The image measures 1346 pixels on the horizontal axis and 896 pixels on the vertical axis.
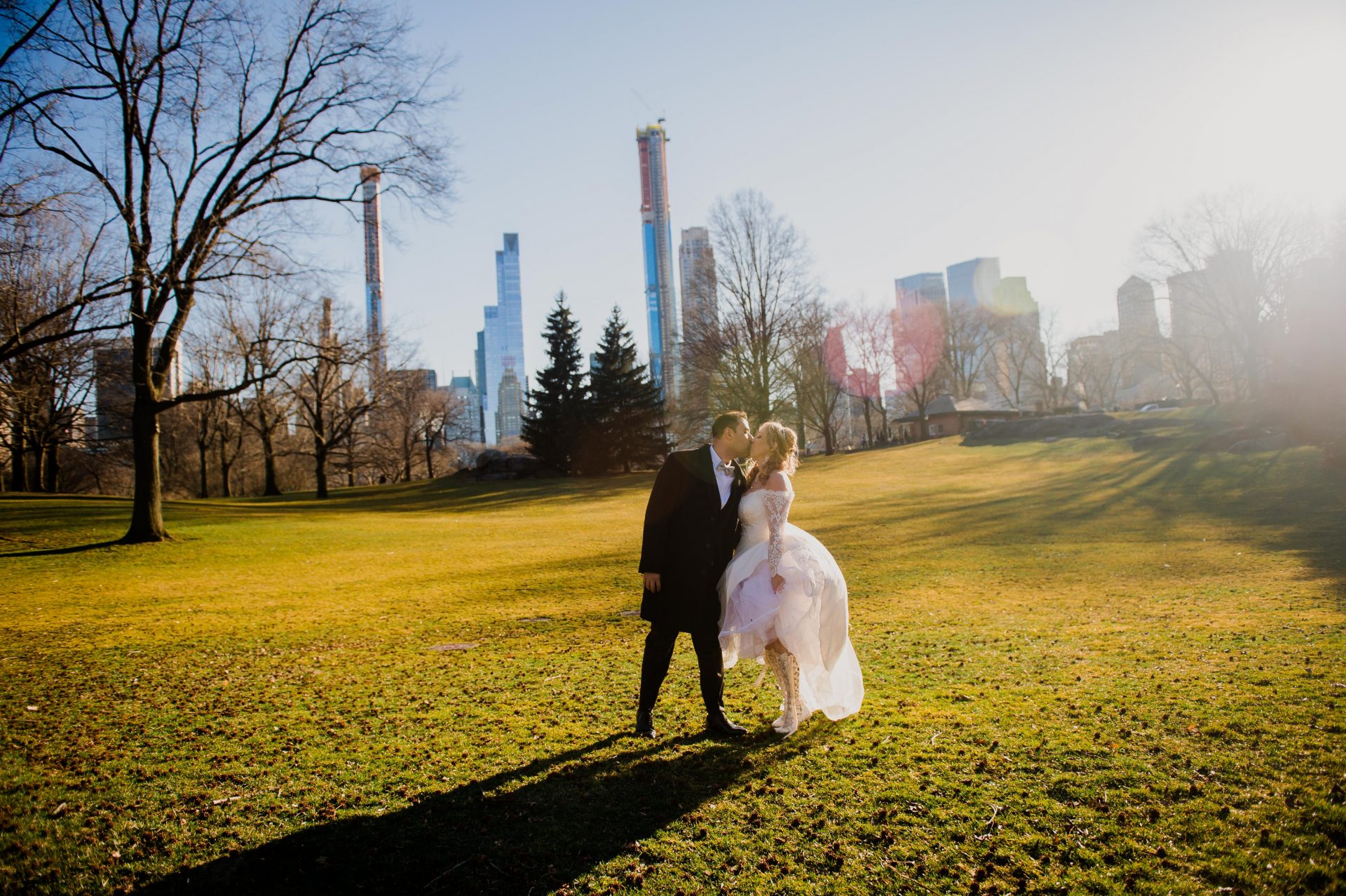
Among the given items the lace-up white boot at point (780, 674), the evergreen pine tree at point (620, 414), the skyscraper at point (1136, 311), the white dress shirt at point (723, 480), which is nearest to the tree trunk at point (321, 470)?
the evergreen pine tree at point (620, 414)

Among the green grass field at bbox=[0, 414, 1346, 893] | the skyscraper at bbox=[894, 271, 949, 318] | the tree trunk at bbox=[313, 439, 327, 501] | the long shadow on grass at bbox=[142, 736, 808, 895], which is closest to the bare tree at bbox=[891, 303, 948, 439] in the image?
the skyscraper at bbox=[894, 271, 949, 318]

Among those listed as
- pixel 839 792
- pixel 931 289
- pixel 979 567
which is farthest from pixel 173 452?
pixel 931 289

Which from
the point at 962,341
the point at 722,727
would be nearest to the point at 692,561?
the point at 722,727

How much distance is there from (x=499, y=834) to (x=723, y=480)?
8.52ft

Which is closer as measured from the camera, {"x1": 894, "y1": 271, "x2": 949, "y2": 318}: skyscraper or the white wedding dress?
the white wedding dress

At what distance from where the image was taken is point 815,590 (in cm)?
484

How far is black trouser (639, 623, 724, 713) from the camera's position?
4973 mm

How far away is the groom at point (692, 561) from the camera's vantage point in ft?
16.3

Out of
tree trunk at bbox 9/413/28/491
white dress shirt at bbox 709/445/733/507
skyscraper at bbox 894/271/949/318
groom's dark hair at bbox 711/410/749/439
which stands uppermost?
skyscraper at bbox 894/271/949/318

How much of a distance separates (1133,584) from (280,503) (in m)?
34.5

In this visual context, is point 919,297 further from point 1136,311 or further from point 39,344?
point 39,344

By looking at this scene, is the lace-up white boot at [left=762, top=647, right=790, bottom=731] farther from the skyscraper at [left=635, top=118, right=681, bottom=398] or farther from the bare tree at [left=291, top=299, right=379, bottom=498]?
the skyscraper at [left=635, top=118, right=681, bottom=398]

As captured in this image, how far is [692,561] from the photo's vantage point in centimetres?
502

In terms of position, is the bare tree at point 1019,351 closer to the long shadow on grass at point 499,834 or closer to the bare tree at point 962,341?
the bare tree at point 962,341
